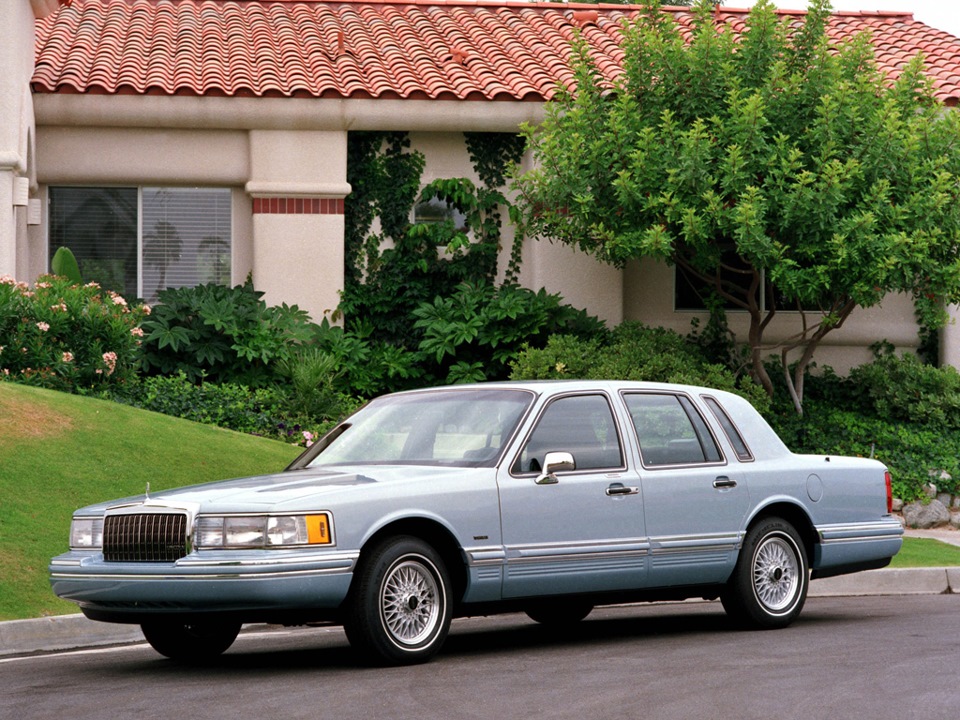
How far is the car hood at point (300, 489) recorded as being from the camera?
7.71m

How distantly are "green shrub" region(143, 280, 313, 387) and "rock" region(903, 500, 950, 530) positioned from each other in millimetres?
8204

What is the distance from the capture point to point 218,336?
65.0ft

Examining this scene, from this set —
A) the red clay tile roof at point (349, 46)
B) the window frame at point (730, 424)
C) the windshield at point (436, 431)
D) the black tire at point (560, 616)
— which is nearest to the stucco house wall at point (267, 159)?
the red clay tile roof at point (349, 46)

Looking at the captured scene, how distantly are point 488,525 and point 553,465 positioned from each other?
540 mm

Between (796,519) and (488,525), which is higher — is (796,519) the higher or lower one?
the lower one

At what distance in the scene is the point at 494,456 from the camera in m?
8.59

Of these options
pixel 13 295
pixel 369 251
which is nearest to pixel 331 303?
pixel 369 251

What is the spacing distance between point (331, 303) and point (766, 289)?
6570mm

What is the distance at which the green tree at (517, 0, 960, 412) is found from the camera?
17.6 m

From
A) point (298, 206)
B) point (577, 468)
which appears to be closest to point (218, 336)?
point (298, 206)

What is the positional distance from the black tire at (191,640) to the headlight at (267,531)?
40.6 inches

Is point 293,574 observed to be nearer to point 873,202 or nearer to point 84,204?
point 873,202

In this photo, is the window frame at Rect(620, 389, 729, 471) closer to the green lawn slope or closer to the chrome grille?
the chrome grille

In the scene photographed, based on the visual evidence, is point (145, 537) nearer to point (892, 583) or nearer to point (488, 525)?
point (488, 525)
